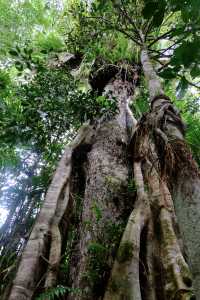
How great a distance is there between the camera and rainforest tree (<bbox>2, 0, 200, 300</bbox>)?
161cm

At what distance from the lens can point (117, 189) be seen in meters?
3.47

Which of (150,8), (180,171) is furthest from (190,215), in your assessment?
(150,8)

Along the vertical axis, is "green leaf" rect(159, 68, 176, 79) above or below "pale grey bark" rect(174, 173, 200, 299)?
above

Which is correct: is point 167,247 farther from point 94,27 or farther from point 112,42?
point 112,42

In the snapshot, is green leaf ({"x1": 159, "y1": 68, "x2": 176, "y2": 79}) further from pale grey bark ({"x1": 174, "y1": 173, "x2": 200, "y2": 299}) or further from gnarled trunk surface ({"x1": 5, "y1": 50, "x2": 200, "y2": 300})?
pale grey bark ({"x1": 174, "y1": 173, "x2": 200, "y2": 299})

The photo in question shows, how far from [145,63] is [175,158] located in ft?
5.60

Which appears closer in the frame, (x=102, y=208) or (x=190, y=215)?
(x=190, y=215)

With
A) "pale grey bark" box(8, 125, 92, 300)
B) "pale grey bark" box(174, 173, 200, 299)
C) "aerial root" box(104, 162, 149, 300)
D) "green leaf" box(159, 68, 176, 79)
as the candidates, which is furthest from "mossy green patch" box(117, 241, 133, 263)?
"green leaf" box(159, 68, 176, 79)

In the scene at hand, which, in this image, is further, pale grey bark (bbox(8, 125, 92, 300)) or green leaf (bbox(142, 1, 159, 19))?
pale grey bark (bbox(8, 125, 92, 300))

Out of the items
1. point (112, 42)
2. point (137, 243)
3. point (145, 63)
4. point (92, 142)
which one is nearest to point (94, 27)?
point (112, 42)

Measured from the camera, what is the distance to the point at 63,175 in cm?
379

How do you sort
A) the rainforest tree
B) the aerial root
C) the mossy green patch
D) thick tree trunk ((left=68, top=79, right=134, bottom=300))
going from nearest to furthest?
the rainforest tree, the aerial root, the mossy green patch, thick tree trunk ((left=68, top=79, right=134, bottom=300))

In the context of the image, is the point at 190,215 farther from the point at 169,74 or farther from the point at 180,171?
the point at 169,74

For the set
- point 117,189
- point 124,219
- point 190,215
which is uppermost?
point 117,189
